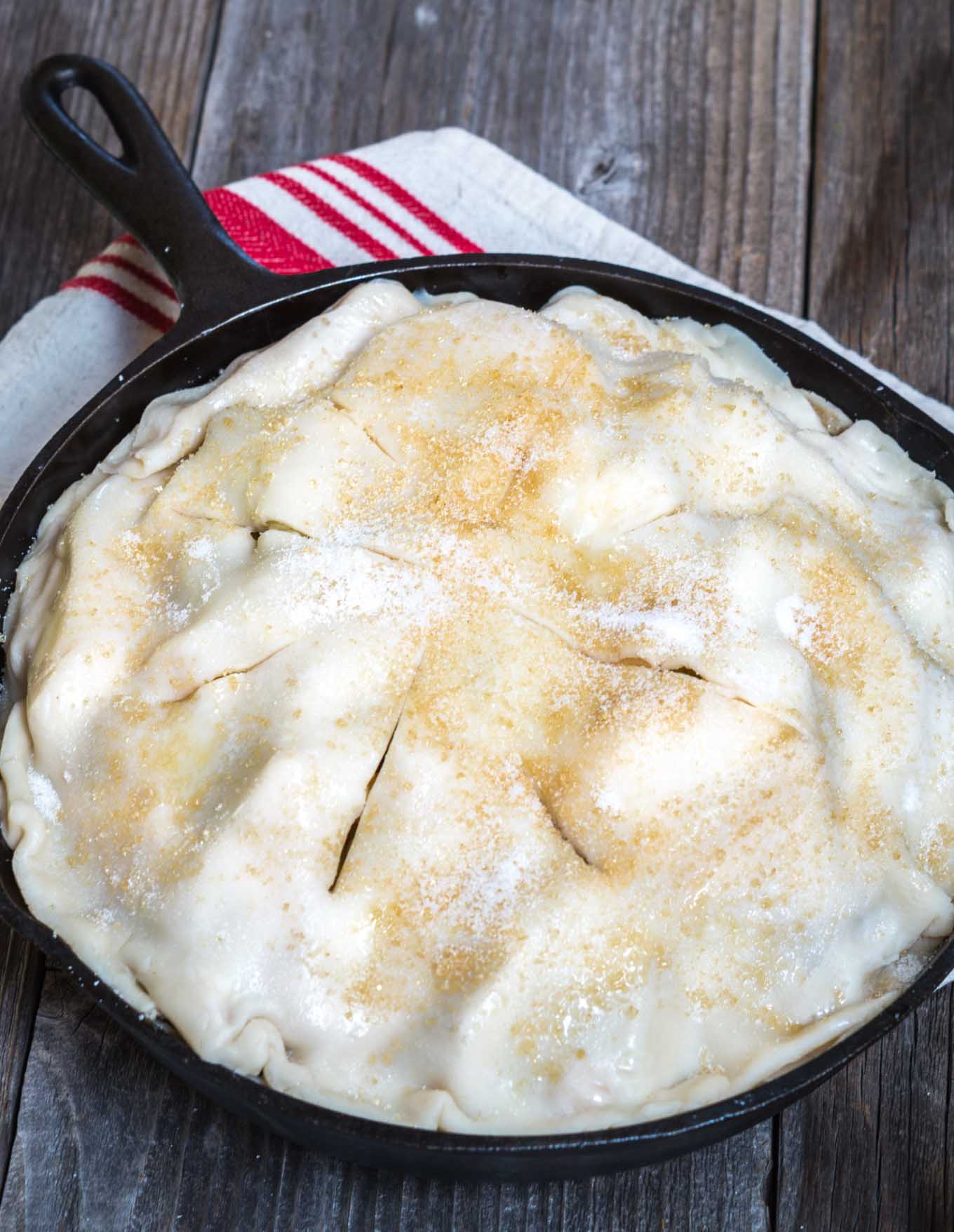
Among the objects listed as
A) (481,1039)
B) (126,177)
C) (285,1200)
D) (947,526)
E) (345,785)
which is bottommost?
(285,1200)

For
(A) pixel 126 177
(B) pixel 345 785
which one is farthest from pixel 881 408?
(A) pixel 126 177

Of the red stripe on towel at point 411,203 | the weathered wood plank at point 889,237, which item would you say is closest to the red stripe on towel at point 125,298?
the red stripe on towel at point 411,203

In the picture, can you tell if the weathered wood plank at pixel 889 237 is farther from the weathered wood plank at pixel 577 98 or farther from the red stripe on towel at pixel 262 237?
the red stripe on towel at pixel 262 237

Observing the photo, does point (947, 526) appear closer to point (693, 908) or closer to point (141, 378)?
point (693, 908)

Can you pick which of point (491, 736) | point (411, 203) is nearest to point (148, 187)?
point (411, 203)

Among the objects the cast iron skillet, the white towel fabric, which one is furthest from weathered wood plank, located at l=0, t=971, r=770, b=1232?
the white towel fabric

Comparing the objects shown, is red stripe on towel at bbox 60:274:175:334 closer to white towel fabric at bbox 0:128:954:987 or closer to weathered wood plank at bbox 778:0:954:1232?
white towel fabric at bbox 0:128:954:987

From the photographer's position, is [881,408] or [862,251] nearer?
[881,408]
